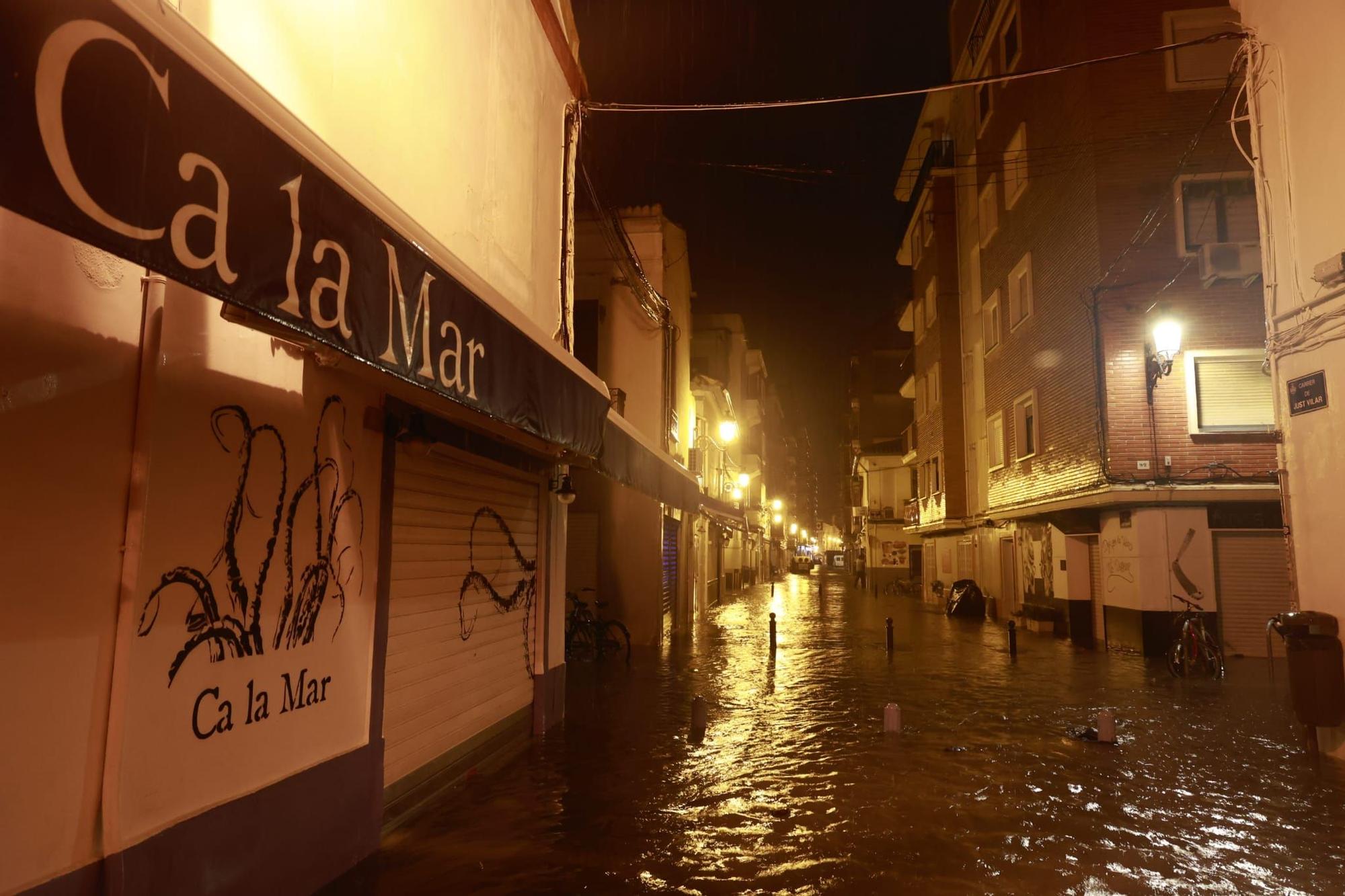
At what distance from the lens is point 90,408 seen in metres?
3.40

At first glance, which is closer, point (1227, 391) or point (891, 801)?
point (891, 801)

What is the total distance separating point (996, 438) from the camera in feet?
83.8

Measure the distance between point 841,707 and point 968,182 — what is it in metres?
23.4

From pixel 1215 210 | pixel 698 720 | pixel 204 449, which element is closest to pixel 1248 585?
pixel 1215 210

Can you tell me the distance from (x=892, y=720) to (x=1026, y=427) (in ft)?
52.5

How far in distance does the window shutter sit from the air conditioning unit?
182cm

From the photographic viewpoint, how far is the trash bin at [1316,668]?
803cm

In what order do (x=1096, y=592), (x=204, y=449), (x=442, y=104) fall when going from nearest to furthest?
1. (x=204, y=449)
2. (x=442, y=104)
3. (x=1096, y=592)

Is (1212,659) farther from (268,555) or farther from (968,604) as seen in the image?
(268,555)

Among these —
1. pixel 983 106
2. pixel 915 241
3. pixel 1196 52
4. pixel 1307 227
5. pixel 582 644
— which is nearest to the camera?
pixel 1307 227

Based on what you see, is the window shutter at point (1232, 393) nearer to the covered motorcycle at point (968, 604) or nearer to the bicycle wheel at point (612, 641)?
the covered motorcycle at point (968, 604)

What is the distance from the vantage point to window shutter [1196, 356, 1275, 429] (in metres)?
17.0

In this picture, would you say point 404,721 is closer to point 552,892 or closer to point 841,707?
point 552,892

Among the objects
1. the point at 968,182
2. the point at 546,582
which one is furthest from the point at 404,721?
the point at 968,182
